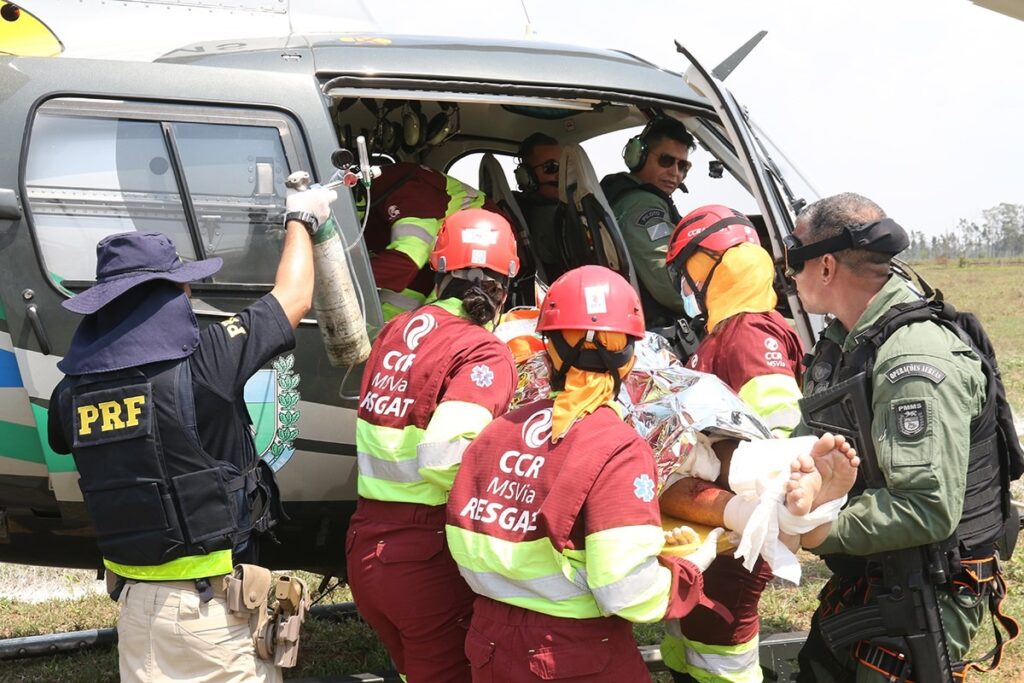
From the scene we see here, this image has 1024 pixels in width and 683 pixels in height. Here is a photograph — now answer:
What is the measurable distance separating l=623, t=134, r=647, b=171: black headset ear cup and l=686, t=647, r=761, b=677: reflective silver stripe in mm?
2679

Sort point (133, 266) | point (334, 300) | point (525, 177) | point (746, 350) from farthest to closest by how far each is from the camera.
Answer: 1. point (525, 177)
2. point (746, 350)
3. point (334, 300)
4. point (133, 266)

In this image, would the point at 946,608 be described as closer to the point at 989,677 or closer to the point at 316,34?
the point at 989,677

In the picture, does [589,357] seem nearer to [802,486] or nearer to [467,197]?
[802,486]

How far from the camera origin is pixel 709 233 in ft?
13.9

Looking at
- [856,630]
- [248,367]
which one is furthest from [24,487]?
[856,630]

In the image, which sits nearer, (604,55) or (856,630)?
(856,630)

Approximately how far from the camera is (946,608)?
328cm

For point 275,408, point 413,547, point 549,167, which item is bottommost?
point 413,547

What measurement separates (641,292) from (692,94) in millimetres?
1116

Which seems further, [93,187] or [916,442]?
[93,187]

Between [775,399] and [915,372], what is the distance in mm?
828

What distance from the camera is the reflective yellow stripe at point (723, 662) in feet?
13.2

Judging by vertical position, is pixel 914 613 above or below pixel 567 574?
below

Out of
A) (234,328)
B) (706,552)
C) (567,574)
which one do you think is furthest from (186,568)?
(706,552)
